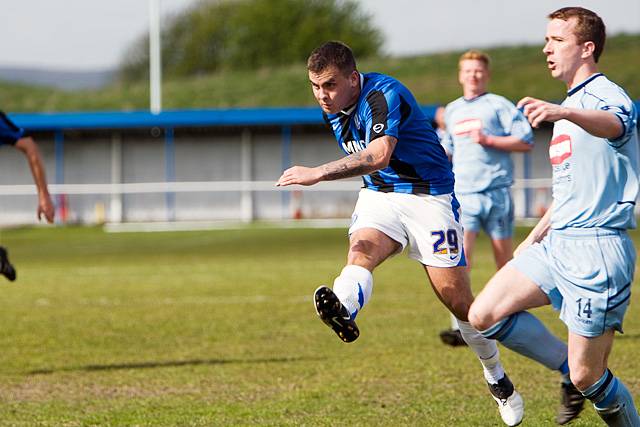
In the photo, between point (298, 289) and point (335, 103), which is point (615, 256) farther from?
point (298, 289)

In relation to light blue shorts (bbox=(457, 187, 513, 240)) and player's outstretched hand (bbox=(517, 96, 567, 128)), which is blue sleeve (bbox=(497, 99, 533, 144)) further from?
player's outstretched hand (bbox=(517, 96, 567, 128))

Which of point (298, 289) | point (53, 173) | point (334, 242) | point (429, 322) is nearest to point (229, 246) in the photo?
point (334, 242)

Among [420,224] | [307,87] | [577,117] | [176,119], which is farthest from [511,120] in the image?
[307,87]

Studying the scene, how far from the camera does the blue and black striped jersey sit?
6590 millimetres

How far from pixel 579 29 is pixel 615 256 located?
111 cm

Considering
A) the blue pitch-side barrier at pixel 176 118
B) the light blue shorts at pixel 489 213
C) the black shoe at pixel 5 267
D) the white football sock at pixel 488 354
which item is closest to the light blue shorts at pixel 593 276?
the white football sock at pixel 488 354

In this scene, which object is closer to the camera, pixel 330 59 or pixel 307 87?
pixel 330 59

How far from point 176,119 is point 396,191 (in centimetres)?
3237

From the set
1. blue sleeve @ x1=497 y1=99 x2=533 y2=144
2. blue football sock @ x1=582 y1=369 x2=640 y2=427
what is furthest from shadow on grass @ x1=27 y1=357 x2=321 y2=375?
blue football sock @ x1=582 y1=369 x2=640 y2=427

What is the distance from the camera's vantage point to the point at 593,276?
5262 millimetres

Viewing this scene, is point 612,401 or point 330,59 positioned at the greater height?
point 330,59

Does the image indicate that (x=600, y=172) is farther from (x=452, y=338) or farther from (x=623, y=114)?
(x=452, y=338)

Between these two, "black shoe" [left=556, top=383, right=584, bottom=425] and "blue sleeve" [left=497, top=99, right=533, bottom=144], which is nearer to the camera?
"black shoe" [left=556, top=383, right=584, bottom=425]

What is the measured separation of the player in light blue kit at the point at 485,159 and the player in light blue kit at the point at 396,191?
12.3ft
